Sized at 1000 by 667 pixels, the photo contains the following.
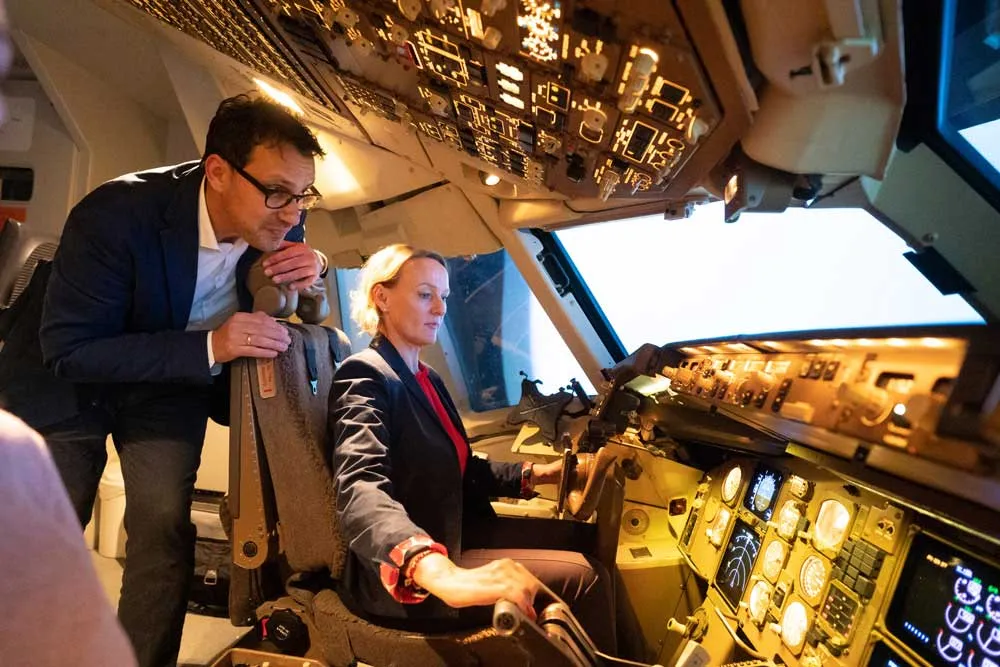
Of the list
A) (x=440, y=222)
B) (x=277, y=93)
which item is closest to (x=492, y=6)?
(x=277, y=93)

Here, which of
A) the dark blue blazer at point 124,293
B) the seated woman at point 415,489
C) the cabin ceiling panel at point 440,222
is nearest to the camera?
the seated woman at point 415,489

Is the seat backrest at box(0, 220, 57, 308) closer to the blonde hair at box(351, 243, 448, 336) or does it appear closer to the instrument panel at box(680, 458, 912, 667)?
the blonde hair at box(351, 243, 448, 336)

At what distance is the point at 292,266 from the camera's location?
1659 mm

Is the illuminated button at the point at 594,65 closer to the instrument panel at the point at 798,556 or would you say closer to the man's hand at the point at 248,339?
the man's hand at the point at 248,339

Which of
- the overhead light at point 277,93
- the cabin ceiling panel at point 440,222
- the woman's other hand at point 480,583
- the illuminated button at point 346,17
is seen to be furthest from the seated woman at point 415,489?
the cabin ceiling panel at point 440,222

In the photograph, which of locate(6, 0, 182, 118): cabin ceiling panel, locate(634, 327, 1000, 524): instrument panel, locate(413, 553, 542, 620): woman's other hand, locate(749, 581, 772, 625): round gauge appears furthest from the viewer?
locate(6, 0, 182, 118): cabin ceiling panel

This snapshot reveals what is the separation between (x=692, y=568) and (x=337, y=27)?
217cm

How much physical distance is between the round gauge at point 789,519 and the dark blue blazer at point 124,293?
1733 millimetres

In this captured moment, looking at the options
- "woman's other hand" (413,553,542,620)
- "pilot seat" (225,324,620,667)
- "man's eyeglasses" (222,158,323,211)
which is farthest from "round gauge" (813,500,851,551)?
"man's eyeglasses" (222,158,323,211)

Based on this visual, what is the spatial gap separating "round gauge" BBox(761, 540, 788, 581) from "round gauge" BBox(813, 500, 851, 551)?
152 mm

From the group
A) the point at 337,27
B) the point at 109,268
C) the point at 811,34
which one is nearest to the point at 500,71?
the point at 337,27

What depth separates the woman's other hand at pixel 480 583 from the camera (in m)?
1.04

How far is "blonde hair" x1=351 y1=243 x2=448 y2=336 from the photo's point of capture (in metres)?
1.88

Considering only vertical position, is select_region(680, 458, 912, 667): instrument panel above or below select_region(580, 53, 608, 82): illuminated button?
below
